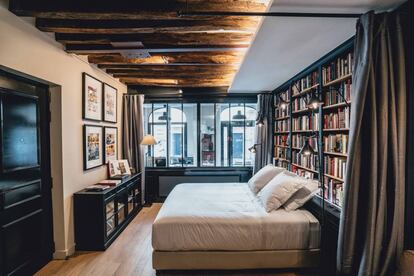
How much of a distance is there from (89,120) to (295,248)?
320cm

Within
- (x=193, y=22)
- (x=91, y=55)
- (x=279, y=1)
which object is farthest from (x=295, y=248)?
(x=91, y=55)

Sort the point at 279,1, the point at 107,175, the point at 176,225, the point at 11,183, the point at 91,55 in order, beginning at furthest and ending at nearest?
1. the point at 107,175
2. the point at 91,55
3. the point at 176,225
4. the point at 11,183
5. the point at 279,1

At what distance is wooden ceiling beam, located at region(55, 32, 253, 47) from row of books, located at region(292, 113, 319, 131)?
1435 mm

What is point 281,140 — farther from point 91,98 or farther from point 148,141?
point 91,98

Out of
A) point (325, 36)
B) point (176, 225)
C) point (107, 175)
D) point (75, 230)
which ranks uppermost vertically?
point (325, 36)

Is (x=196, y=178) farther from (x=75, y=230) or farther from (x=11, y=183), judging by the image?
(x=11, y=183)

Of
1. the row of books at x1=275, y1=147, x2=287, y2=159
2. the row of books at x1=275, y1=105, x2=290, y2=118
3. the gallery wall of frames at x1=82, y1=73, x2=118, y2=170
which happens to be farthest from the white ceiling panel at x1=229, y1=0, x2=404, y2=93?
the gallery wall of frames at x1=82, y1=73, x2=118, y2=170

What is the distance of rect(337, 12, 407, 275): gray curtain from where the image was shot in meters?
1.70

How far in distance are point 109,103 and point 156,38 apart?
6.26 ft

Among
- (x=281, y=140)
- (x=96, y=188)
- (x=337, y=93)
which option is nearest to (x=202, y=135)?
(x=281, y=140)

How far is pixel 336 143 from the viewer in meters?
2.72

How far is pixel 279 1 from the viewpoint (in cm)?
165

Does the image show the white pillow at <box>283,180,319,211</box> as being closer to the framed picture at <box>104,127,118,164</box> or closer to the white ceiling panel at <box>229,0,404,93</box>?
the white ceiling panel at <box>229,0,404,93</box>

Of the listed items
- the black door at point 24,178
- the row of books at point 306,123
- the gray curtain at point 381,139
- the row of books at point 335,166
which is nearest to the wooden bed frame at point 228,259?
the gray curtain at point 381,139
